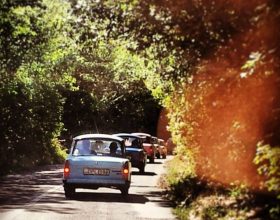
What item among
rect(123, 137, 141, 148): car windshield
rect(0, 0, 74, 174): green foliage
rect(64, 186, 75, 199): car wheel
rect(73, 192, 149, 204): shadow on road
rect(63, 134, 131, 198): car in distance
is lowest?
rect(73, 192, 149, 204): shadow on road

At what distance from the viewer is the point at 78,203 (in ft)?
47.4

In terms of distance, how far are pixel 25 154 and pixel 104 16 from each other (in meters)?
20.5

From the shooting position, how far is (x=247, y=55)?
10219 mm

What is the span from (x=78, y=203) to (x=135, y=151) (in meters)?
12.0

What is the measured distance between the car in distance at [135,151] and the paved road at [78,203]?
5.08 m

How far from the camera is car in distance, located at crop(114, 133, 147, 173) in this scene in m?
26.0

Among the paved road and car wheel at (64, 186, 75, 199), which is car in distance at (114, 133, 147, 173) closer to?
the paved road

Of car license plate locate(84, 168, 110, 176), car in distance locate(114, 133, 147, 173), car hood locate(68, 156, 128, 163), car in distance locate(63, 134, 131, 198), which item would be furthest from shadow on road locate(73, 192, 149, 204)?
car in distance locate(114, 133, 147, 173)

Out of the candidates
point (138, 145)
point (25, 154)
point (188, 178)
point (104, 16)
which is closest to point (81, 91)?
point (25, 154)

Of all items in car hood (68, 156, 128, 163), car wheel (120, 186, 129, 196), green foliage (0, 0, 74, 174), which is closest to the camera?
green foliage (0, 0, 74, 174)

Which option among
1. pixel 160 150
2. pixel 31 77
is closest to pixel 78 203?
pixel 31 77

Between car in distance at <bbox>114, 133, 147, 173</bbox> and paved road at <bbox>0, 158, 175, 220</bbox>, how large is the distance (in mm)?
5084

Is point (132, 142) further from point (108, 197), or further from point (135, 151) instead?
point (108, 197)

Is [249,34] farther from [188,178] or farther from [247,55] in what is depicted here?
[188,178]
